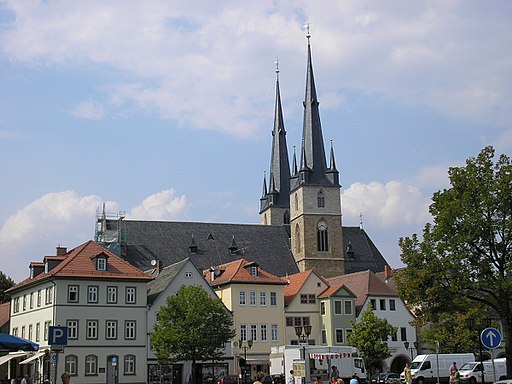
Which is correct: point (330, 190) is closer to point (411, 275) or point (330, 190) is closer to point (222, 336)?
point (222, 336)

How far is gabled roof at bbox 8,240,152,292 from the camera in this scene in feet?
184

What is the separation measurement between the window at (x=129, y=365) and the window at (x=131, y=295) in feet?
12.8

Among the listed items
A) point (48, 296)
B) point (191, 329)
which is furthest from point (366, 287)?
point (48, 296)

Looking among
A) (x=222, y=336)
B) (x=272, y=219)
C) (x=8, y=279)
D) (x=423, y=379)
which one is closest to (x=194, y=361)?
(x=222, y=336)

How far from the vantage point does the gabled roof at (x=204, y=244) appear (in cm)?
8525

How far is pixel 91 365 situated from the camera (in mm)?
55312

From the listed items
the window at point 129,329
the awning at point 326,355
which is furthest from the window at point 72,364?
the awning at point 326,355

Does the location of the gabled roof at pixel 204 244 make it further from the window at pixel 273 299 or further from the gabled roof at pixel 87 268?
the gabled roof at pixel 87 268

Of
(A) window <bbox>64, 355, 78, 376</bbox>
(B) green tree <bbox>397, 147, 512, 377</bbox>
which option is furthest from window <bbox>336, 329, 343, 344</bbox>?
(B) green tree <bbox>397, 147, 512, 377</bbox>

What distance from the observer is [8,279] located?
82.6m

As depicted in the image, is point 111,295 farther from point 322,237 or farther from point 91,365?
point 322,237

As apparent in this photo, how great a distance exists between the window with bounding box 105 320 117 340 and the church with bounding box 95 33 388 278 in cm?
2413

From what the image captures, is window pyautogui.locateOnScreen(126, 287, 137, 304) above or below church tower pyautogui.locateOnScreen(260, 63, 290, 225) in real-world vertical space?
below

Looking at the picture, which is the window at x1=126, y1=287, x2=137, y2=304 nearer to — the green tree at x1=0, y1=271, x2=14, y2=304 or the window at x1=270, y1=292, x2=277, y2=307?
the window at x1=270, y1=292, x2=277, y2=307
